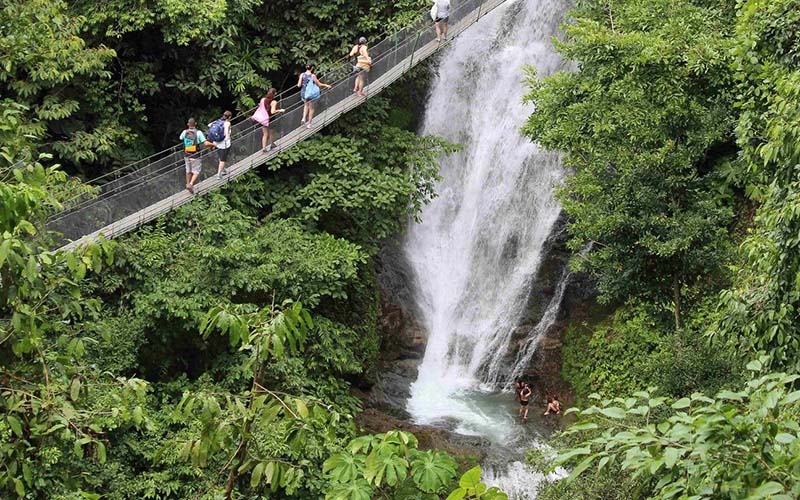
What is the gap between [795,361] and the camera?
8102mm

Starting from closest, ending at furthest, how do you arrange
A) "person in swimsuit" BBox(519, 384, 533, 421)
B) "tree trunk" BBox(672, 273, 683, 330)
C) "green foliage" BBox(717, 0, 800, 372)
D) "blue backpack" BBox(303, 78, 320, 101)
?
"green foliage" BBox(717, 0, 800, 372) → "tree trunk" BBox(672, 273, 683, 330) → "blue backpack" BBox(303, 78, 320, 101) → "person in swimsuit" BBox(519, 384, 533, 421)

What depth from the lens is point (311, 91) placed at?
15859mm

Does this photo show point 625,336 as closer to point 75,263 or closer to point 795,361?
point 795,361

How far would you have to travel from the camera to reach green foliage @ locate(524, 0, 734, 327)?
39.8 feet

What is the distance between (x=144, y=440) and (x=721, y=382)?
7615mm

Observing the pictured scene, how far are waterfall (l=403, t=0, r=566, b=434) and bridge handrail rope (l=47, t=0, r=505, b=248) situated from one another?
289 cm

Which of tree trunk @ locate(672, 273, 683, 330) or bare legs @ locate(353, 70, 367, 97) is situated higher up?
A: bare legs @ locate(353, 70, 367, 97)

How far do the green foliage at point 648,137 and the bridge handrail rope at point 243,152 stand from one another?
9.68 ft

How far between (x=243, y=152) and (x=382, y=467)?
1133 cm

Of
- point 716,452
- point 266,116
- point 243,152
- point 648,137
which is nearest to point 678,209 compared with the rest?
point 648,137

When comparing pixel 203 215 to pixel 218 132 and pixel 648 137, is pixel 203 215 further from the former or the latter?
pixel 648 137

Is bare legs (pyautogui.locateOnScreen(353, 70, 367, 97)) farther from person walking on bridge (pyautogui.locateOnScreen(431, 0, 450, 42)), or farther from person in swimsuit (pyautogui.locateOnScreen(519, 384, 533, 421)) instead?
person in swimsuit (pyautogui.locateOnScreen(519, 384, 533, 421))

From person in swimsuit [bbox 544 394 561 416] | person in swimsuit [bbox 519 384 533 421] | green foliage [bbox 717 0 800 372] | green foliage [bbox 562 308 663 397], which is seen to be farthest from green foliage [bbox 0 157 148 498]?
green foliage [bbox 562 308 663 397]

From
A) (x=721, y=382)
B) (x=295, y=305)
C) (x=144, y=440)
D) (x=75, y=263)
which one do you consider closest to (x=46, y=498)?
(x=144, y=440)
